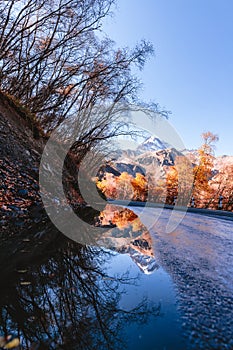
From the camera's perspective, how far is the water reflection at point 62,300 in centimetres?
167

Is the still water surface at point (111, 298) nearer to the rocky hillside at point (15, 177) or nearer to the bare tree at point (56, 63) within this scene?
the rocky hillside at point (15, 177)

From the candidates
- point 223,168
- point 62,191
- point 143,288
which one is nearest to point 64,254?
point 143,288

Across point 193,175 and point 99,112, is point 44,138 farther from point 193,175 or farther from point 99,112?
point 193,175

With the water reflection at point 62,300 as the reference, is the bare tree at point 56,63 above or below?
above

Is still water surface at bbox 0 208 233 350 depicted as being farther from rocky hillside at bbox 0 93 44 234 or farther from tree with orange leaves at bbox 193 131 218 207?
tree with orange leaves at bbox 193 131 218 207

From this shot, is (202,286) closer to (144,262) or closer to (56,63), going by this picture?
(144,262)

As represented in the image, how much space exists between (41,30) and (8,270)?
36.8 feet

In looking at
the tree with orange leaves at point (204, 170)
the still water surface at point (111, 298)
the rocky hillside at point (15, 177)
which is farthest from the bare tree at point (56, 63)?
the tree with orange leaves at point (204, 170)

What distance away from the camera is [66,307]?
2.07m

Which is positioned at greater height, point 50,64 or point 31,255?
point 50,64

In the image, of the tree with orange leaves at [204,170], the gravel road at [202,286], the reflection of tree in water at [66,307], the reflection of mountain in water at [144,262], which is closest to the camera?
the reflection of tree in water at [66,307]

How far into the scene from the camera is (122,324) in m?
1.89

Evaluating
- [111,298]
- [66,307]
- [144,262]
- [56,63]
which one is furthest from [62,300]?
[56,63]

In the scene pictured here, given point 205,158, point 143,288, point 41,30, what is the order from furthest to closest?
point 205,158 → point 41,30 → point 143,288
